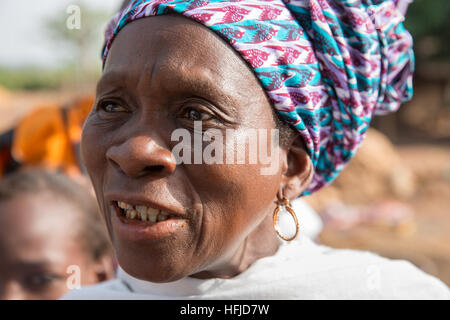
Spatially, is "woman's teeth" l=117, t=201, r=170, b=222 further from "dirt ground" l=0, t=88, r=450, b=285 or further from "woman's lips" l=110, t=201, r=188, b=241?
"dirt ground" l=0, t=88, r=450, b=285

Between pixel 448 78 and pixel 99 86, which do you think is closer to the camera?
pixel 99 86

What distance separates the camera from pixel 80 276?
9.30ft

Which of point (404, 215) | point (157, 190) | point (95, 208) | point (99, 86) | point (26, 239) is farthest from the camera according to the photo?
point (404, 215)

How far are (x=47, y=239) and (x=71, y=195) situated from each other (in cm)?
44

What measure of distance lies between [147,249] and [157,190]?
0.20 m

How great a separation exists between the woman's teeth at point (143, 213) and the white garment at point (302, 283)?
0.39 metres

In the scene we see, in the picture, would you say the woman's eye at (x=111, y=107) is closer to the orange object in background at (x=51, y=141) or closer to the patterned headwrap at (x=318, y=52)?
the patterned headwrap at (x=318, y=52)

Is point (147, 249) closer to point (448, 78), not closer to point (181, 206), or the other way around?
point (181, 206)

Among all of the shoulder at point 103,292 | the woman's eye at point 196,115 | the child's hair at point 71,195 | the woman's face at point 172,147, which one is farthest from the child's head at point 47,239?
the woman's eye at point 196,115

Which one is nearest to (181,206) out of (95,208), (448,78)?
(95,208)

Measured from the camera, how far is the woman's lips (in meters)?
1.44

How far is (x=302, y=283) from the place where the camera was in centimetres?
175

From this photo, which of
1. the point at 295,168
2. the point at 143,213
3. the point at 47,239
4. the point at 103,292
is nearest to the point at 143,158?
the point at 143,213

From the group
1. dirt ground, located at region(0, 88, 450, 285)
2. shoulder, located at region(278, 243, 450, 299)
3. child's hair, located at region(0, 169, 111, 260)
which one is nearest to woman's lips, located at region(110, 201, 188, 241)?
shoulder, located at region(278, 243, 450, 299)
